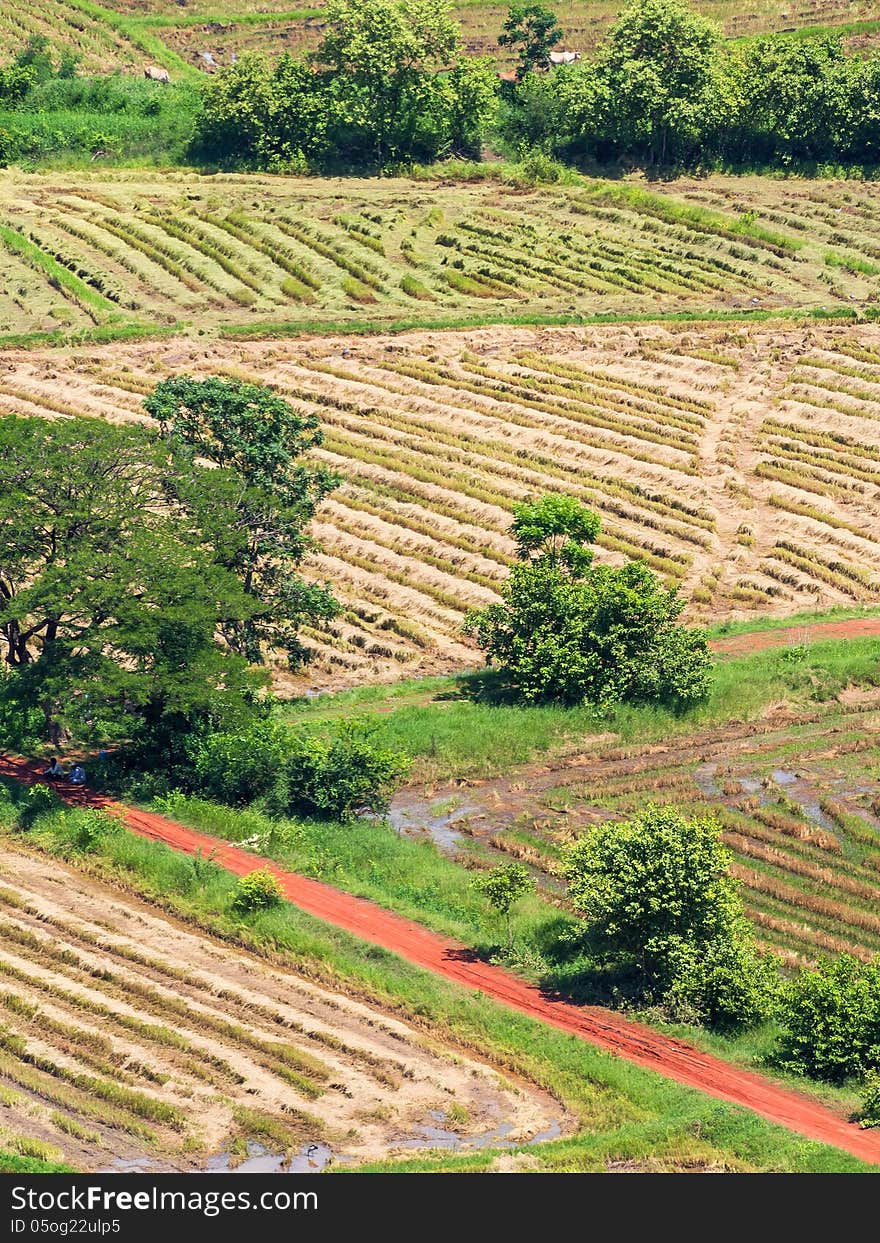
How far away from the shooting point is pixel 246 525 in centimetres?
6319

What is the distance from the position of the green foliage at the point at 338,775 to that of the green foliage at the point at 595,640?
9.00m

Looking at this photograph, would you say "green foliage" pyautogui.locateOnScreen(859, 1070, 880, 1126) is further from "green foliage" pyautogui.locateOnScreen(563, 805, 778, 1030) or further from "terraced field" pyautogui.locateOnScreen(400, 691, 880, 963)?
"terraced field" pyautogui.locateOnScreen(400, 691, 880, 963)

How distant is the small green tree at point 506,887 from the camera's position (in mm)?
47281

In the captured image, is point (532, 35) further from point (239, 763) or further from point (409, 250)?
point (239, 763)

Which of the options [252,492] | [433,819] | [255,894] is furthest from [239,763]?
[252,492]

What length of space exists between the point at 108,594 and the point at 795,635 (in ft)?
89.4

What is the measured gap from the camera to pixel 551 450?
85000 mm

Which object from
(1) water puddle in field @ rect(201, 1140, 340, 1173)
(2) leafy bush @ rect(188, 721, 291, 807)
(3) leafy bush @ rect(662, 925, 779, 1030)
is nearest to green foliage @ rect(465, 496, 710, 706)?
(2) leafy bush @ rect(188, 721, 291, 807)

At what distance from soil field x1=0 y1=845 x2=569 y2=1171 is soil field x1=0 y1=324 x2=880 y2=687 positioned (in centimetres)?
2323

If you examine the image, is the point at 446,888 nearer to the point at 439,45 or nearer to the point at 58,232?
the point at 58,232

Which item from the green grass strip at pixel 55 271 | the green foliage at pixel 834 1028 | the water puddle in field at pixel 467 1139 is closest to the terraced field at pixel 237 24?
the green grass strip at pixel 55 271

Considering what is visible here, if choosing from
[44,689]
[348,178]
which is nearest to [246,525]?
[44,689]

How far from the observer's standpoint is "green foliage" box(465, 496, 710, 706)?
6278cm

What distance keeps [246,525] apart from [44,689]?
11.3 meters
